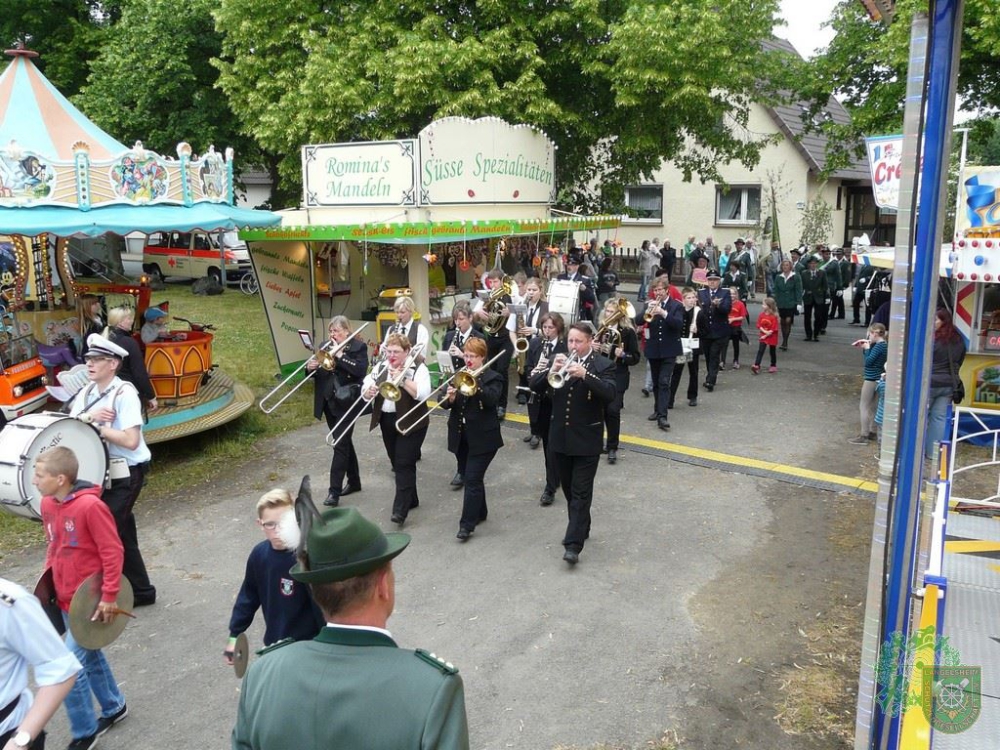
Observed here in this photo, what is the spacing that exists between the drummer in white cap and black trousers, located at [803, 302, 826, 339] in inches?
554

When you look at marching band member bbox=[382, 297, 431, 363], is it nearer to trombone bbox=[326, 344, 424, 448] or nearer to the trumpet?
trombone bbox=[326, 344, 424, 448]

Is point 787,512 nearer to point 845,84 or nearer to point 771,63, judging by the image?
point 845,84

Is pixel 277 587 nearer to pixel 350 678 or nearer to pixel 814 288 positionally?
pixel 350 678

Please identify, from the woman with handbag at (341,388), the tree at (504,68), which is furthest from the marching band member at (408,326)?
the tree at (504,68)

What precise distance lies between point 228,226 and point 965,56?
10.9 metres

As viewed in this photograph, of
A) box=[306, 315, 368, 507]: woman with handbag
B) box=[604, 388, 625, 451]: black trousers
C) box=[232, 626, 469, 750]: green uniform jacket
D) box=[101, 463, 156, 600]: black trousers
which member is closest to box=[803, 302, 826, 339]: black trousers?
box=[604, 388, 625, 451]: black trousers

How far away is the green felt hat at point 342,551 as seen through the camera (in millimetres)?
2406

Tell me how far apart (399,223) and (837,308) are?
12443mm

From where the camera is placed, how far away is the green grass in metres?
8.23

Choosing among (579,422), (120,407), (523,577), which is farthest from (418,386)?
(120,407)

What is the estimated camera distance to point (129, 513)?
5938 millimetres

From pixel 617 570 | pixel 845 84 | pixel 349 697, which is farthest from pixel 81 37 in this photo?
pixel 349 697

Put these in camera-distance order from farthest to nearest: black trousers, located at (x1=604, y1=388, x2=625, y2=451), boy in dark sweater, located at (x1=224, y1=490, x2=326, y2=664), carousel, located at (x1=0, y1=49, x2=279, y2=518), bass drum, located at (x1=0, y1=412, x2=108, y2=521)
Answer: carousel, located at (x1=0, y1=49, x2=279, y2=518) → black trousers, located at (x1=604, y1=388, x2=625, y2=451) → bass drum, located at (x1=0, y1=412, x2=108, y2=521) → boy in dark sweater, located at (x1=224, y1=490, x2=326, y2=664)

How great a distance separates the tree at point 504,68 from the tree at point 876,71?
44.3 inches
